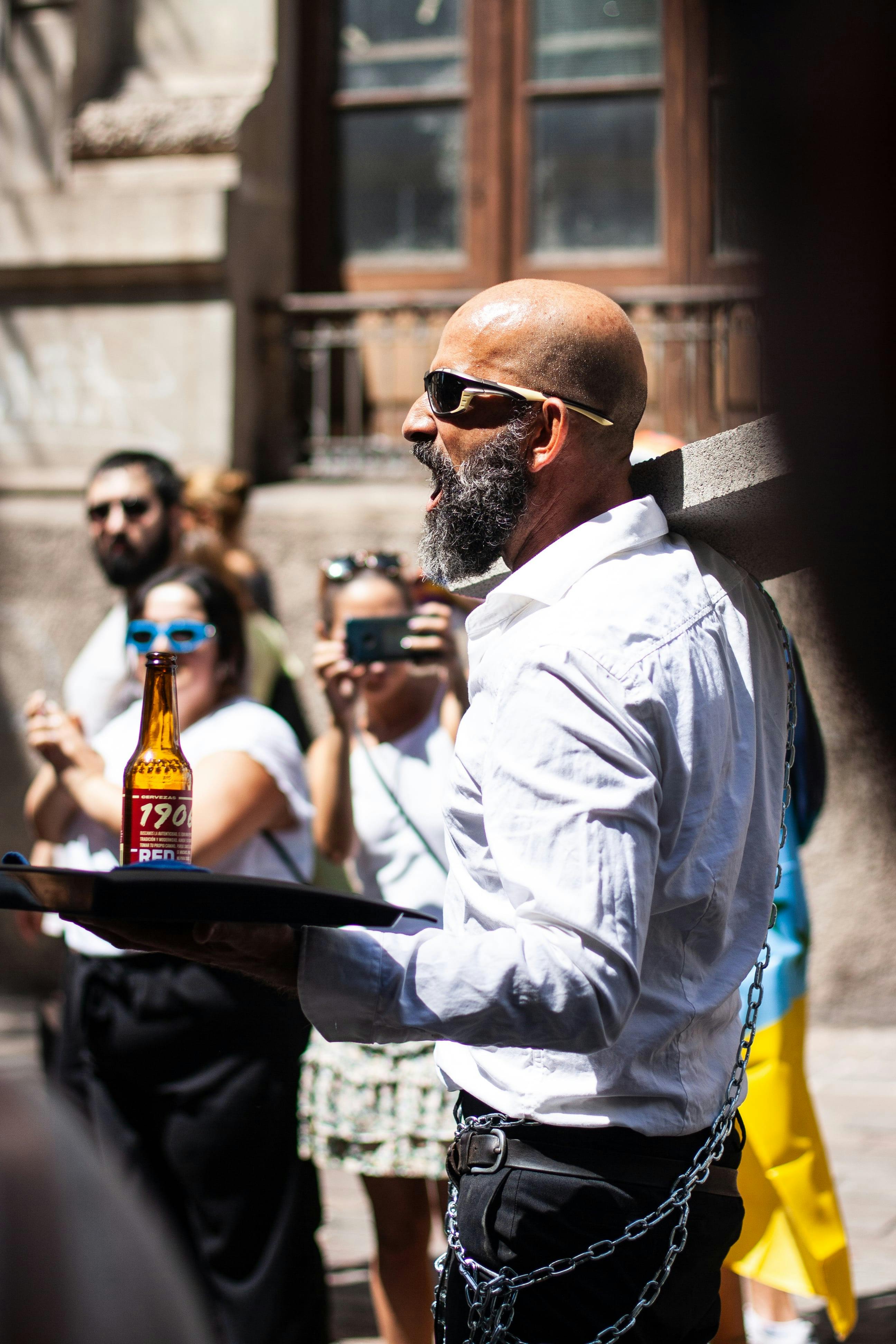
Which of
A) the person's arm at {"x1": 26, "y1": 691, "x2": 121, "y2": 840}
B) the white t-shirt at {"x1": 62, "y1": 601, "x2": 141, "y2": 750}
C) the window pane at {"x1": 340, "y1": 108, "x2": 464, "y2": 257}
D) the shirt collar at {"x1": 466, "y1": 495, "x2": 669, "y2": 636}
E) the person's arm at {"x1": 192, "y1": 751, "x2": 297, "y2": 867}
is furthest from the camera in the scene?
the window pane at {"x1": 340, "y1": 108, "x2": 464, "y2": 257}

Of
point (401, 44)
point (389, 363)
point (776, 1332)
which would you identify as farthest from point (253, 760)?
point (401, 44)

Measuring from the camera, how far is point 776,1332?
3609 mm

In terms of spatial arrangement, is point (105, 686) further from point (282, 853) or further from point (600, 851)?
point (600, 851)

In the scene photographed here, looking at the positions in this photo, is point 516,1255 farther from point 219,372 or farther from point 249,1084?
point 219,372

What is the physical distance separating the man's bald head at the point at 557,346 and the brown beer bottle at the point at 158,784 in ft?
2.33

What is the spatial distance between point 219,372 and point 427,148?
181 centimetres

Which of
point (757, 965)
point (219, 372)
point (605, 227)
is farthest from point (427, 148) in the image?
point (757, 965)

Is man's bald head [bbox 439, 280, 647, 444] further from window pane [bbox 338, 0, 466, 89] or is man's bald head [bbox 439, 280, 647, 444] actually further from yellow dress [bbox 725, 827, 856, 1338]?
window pane [bbox 338, 0, 466, 89]

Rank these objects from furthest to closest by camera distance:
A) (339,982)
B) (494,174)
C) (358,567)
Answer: (494,174), (358,567), (339,982)

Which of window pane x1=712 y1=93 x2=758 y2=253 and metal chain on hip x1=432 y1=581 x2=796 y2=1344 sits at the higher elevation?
window pane x1=712 y1=93 x2=758 y2=253

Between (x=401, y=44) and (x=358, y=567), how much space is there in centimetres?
516

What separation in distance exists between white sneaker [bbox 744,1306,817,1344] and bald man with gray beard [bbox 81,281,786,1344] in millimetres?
1829

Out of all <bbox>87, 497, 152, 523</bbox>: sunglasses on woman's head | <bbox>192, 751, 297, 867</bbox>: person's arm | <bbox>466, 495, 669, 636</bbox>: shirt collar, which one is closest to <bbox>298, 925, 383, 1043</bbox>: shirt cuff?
<bbox>466, 495, 669, 636</bbox>: shirt collar

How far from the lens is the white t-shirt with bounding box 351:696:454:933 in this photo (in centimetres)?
348
